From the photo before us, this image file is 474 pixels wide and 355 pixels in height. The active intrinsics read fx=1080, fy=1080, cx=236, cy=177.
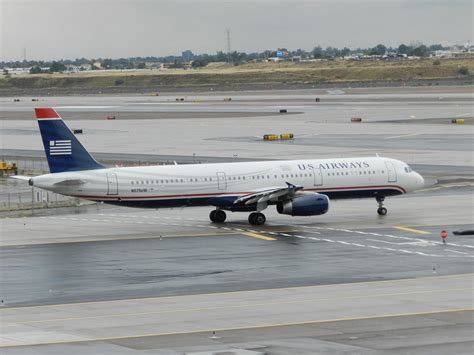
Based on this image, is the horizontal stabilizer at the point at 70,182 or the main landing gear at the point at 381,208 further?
the main landing gear at the point at 381,208

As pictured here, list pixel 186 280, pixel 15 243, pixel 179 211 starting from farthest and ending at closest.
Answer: pixel 179 211 → pixel 15 243 → pixel 186 280

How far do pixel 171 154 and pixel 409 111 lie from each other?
6190cm

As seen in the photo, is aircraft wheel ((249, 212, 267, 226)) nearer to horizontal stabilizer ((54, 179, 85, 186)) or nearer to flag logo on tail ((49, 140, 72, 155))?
horizontal stabilizer ((54, 179, 85, 186))

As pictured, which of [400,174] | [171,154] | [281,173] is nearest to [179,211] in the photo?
[281,173]

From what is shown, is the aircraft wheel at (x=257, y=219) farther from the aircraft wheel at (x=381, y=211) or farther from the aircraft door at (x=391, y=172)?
the aircraft door at (x=391, y=172)

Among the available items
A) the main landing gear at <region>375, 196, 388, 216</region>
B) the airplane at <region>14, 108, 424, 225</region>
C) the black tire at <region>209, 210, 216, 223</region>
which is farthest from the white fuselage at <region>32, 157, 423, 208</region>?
the black tire at <region>209, 210, 216, 223</region>

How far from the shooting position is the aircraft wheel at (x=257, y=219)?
60.2 meters

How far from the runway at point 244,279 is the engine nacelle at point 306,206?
914 mm

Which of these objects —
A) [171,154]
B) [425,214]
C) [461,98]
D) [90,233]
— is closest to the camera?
[90,233]

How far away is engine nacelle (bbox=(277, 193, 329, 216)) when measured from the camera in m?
58.6

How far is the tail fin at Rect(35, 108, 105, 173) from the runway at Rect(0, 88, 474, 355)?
12.2 feet

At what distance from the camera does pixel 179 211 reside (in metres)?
67.9

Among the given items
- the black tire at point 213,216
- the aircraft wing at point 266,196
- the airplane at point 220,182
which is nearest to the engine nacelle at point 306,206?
the airplane at point 220,182

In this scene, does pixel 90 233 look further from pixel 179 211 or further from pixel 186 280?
pixel 186 280
